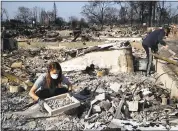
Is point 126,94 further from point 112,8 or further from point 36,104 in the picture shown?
point 112,8

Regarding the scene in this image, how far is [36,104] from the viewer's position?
5418 millimetres

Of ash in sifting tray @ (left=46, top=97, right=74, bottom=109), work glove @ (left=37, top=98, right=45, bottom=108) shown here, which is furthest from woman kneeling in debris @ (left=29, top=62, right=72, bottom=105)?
ash in sifting tray @ (left=46, top=97, right=74, bottom=109)

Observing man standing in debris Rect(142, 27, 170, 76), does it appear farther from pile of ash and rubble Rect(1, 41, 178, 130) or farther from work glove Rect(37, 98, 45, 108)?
work glove Rect(37, 98, 45, 108)


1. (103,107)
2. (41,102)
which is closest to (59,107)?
(41,102)

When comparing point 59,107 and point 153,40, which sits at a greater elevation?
point 153,40

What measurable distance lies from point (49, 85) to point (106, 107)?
1.14 metres

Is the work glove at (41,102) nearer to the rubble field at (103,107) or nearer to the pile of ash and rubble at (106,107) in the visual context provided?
the rubble field at (103,107)

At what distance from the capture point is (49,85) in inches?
208

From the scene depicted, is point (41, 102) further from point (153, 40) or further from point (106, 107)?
point (153, 40)

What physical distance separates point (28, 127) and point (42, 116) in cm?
35

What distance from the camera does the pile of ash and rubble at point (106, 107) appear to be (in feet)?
15.3

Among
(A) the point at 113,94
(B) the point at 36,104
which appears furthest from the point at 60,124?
(A) the point at 113,94

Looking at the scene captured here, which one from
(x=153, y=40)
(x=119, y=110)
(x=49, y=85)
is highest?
(x=153, y=40)

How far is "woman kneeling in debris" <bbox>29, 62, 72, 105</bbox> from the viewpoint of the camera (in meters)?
5.09
